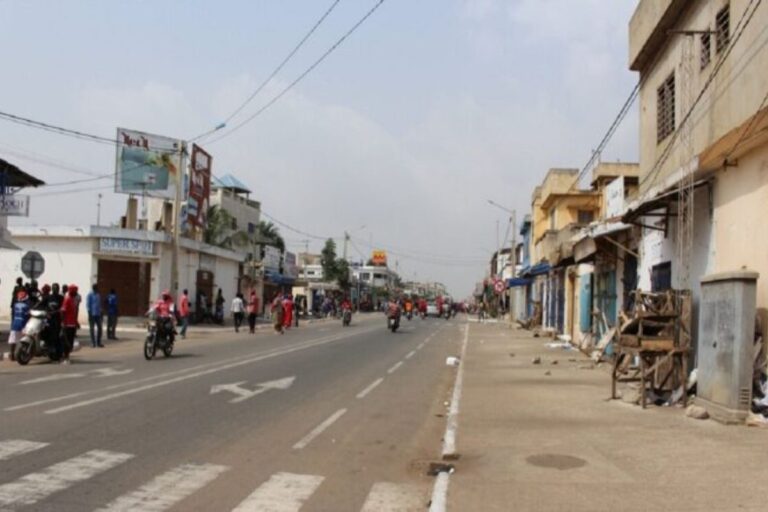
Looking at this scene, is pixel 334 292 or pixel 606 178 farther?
pixel 334 292

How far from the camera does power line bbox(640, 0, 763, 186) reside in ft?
39.1

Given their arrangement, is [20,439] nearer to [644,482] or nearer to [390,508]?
[390,508]

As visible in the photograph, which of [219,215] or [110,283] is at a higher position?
[219,215]

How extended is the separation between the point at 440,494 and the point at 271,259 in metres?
53.7

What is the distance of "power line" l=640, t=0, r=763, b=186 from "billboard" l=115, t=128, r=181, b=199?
27.6 metres

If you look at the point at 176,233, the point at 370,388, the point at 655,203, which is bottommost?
the point at 370,388

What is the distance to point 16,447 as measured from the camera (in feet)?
25.8

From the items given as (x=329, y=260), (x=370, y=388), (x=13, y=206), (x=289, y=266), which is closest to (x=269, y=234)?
(x=289, y=266)

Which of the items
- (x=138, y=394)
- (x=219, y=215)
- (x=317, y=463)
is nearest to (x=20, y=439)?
(x=317, y=463)

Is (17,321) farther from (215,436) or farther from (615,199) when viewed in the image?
(615,199)

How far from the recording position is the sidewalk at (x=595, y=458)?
643cm

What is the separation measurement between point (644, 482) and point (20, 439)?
638cm

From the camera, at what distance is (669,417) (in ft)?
35.1

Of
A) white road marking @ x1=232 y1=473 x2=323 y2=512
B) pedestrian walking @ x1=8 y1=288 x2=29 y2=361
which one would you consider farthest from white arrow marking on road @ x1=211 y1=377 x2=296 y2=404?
pedestrian walking @ x1=8 y1=288 x2=29 y2=361
